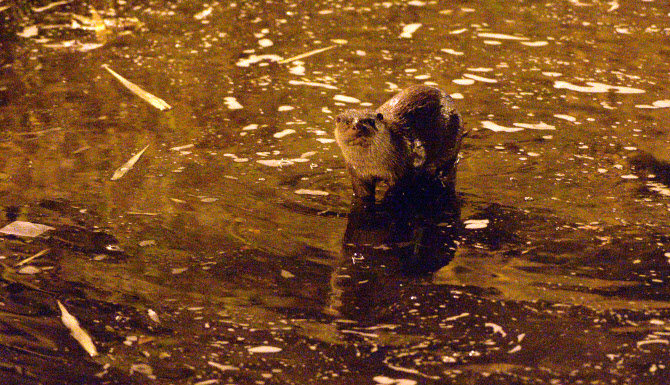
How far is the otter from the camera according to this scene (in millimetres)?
3879

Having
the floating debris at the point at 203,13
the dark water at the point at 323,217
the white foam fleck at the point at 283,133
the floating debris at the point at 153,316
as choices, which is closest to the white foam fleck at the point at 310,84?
the dark water at the point at 323,217

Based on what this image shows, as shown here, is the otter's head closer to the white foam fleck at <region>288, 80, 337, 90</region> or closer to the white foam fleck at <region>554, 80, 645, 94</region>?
the white foam fleck at <region>288, 80, 337, 90</region>

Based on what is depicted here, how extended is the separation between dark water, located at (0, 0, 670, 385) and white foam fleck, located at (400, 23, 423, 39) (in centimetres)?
8

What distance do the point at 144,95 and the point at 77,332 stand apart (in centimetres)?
296

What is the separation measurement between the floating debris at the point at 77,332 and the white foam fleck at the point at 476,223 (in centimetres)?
174

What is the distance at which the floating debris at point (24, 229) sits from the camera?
3.71m

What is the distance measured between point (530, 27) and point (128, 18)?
3.61 metres

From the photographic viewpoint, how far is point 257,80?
591cm

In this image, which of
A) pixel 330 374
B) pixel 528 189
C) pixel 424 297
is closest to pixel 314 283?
pixel 424 297

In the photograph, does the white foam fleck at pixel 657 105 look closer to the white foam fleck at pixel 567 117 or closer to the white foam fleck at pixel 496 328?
the white foam fleck at pixel 567 117

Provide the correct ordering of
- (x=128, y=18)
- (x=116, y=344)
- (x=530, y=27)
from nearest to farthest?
(x=116, y=344) < (x=530, y=27) < (x=128, y=18)

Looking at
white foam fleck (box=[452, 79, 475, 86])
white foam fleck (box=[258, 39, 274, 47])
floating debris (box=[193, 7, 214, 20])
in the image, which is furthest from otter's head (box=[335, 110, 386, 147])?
floating debris (box=[193, 7, 214, 20])

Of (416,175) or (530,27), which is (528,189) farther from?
(530,27)

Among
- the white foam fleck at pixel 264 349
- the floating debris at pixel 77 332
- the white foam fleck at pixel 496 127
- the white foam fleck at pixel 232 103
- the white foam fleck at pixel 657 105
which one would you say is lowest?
the white foam fleck at pixel 232 103
